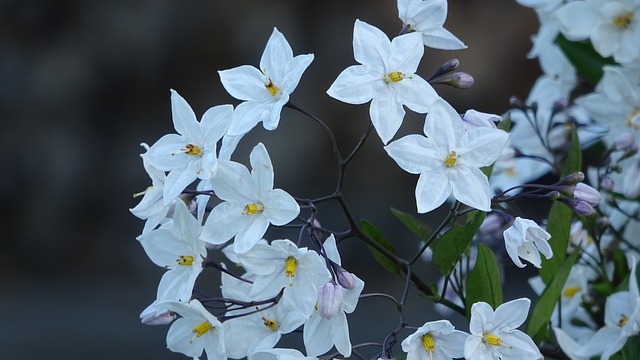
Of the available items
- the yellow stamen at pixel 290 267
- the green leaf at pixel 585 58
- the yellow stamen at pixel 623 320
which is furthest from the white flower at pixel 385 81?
the green leaf at pixel 585 58

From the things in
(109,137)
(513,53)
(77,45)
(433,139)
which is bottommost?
(513,53)

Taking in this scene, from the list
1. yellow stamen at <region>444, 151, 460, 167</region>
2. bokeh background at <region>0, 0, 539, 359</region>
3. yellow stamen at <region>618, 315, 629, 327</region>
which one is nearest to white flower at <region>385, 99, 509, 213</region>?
yellow stamen at <region>444, 151, 460, 167</region>

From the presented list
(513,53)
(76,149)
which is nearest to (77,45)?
(76,149)

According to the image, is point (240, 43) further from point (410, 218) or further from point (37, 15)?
point (410, 218)

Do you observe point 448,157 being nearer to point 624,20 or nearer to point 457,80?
point 457,80

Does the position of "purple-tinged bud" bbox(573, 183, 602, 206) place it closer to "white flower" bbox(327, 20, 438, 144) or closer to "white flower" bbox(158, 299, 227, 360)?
"white flower" bbox(327, 20, 438, 144)

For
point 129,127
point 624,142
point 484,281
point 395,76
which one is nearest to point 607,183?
point 624,142
